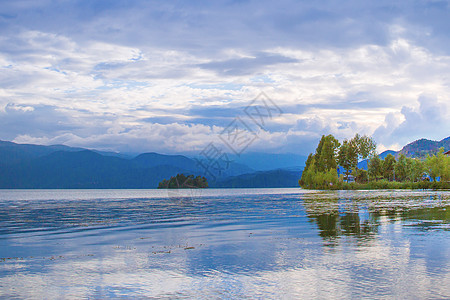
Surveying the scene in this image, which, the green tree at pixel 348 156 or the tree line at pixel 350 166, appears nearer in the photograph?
the tree line at pixel 350 166

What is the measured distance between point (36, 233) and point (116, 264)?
1264 centimetres

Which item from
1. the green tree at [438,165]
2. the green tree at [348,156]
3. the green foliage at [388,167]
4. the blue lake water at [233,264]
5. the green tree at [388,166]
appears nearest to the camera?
the blue lake water at [233,264]

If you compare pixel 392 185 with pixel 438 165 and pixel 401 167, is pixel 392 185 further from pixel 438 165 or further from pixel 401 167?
pixel 401 167

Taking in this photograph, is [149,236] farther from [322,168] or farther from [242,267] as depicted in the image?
[322,168]

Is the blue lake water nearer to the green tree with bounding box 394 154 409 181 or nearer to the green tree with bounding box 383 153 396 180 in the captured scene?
the green tree with bounding box 394 154 409 181

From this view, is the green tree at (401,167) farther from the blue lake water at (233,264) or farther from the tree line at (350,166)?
the blue lake water at (233,264)

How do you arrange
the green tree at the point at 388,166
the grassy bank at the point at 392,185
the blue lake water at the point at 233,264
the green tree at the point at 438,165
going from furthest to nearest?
1. the green tree at the point at 388,166
2. the green tree at the point at 438,165
3. the grassy bank at the point at 392,185
4. the blue lake water at the point at 233,264

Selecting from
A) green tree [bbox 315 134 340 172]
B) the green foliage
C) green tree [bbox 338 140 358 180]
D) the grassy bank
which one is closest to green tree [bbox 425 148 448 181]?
the grassy bank

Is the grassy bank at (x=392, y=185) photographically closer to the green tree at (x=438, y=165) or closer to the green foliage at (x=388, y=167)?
the green tree at (x=438, y=165)

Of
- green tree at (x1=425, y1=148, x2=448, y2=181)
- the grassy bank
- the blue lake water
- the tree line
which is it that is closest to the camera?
the blue lake water

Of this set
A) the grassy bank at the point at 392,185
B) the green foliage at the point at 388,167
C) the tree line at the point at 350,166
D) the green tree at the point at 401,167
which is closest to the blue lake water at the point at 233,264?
the grassy bank at the point at 392,185

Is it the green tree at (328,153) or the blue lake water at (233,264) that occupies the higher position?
the green tree at (328,153)

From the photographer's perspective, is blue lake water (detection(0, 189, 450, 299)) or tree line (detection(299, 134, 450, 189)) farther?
tree line (detection(299, 134, 450, 189))

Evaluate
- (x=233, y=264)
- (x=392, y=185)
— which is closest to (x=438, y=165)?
(x=392, y=185)
